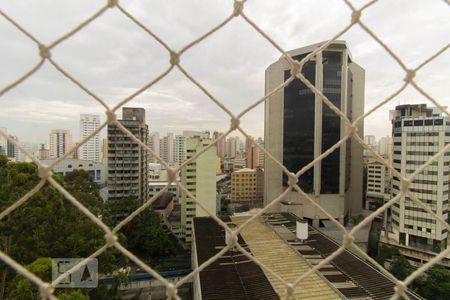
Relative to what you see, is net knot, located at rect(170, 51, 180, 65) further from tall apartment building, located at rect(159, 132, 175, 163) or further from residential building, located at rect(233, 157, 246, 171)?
residential building, located at rect(233, 157, 246, 171)

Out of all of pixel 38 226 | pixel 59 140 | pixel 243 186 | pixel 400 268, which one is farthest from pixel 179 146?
pixel 38 226

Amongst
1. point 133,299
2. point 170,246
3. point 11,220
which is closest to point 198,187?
point 170,246

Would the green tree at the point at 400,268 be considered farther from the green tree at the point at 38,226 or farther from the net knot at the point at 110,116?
the net knot at the point at 110,116

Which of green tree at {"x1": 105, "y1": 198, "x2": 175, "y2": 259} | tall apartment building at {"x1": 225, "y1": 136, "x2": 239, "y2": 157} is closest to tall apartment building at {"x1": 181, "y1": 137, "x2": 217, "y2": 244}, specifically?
green tree at {"x1": 105, "y1": 198, "x2": 175, "y2": 259}

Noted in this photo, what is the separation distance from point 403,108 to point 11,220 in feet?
31.1

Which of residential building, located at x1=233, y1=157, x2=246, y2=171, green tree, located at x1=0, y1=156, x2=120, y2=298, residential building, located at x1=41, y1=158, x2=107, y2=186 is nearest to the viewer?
green tree, located at x1=0, y1=156, x2=120, y2=298

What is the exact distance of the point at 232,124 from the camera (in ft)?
1.95

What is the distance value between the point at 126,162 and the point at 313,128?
606 centimetres

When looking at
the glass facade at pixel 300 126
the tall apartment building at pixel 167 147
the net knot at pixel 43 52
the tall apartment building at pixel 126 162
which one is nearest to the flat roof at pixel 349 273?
the net knot at pixel 43 52

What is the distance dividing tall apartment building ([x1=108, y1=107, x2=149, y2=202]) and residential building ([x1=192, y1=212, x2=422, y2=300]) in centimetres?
450

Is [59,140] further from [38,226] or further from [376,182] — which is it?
[376,182]

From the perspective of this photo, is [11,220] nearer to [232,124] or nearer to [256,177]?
[232,124]

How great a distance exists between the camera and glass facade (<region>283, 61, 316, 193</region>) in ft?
27.0

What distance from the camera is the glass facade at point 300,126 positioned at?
8.22m
